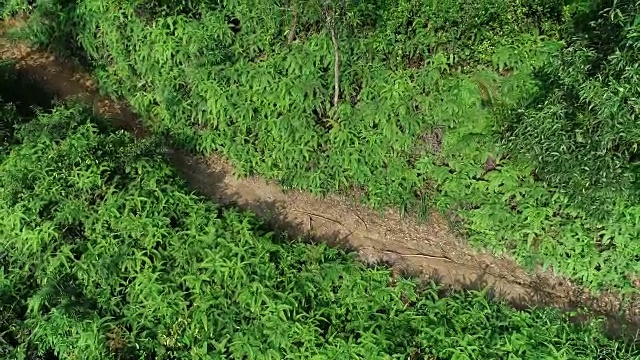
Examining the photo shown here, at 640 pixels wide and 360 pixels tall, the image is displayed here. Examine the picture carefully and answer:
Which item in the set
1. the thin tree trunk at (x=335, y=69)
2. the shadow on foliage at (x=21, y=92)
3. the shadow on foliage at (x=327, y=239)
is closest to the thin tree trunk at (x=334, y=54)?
the thin tree trunk at (x=335, y=69)

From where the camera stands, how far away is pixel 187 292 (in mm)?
6566

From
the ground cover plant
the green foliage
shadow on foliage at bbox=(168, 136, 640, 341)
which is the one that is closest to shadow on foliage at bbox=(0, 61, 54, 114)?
the ground cover plant

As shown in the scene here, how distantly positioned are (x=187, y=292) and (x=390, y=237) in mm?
3027

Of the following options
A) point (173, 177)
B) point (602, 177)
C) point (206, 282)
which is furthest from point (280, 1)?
point (602, 177)

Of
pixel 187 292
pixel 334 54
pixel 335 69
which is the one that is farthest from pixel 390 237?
pixel 187 292

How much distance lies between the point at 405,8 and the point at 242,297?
195 inches

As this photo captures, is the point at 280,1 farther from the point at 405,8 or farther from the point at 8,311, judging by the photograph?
the point at 8,311

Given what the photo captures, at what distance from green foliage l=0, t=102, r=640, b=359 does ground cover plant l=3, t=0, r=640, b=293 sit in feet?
4.59

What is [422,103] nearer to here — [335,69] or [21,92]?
[335,69]

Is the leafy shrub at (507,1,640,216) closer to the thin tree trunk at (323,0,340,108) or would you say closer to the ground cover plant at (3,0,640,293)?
the ground cover plant at (3,0,640,293)

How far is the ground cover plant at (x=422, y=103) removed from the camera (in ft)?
23.2

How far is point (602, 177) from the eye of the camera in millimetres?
6781

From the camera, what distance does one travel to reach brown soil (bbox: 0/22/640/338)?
7469 mm

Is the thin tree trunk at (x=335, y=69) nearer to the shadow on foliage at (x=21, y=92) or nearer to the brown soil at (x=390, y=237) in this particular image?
the brown soil at (x=390, y=237)
